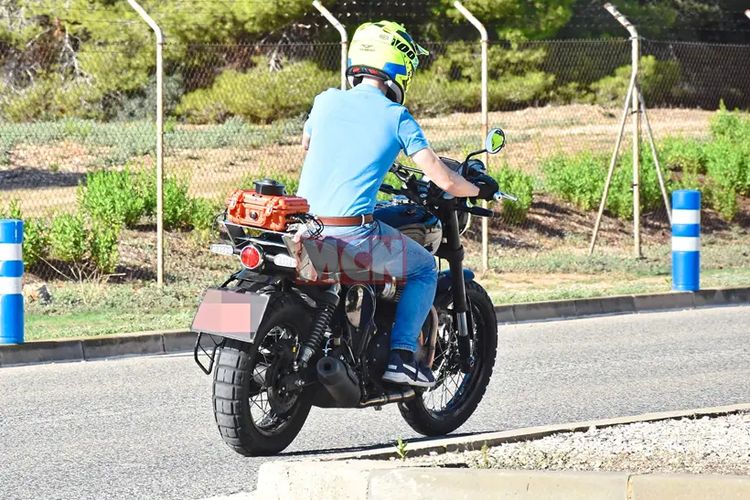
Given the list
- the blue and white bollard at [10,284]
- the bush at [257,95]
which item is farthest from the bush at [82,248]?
the bush at [257,95]

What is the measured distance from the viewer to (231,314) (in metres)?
7.28

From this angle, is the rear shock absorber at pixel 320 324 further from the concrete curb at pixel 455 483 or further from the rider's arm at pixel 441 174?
the concrete curb at pixel 455 483

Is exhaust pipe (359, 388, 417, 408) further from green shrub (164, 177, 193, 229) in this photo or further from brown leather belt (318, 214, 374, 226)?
green shrub (164, 177, 193, 229)

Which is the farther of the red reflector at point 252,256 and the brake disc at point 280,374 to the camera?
the brake disc at point 280,374

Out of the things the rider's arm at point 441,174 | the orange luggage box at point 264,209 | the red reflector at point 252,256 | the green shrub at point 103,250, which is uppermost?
the rider's arm at point 441,174

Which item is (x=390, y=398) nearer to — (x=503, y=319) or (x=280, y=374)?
(x=280, y=374)

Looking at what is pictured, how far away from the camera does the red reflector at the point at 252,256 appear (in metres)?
7.32

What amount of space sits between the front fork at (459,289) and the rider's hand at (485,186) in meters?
0.23

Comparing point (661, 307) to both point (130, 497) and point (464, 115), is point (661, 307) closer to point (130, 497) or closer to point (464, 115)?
point (130, 497)

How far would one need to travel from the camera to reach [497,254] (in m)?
19.4

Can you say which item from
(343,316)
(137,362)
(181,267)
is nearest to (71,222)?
(181,267)

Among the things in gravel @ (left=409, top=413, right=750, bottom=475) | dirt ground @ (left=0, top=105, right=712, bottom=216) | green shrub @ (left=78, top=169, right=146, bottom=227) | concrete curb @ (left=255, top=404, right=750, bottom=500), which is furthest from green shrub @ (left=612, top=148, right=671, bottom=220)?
concrete curb @ (left=255, top=404, right=750, bottom=500)

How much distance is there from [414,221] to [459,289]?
547mm

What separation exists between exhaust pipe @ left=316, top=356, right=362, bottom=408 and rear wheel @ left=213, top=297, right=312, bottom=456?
181mm
